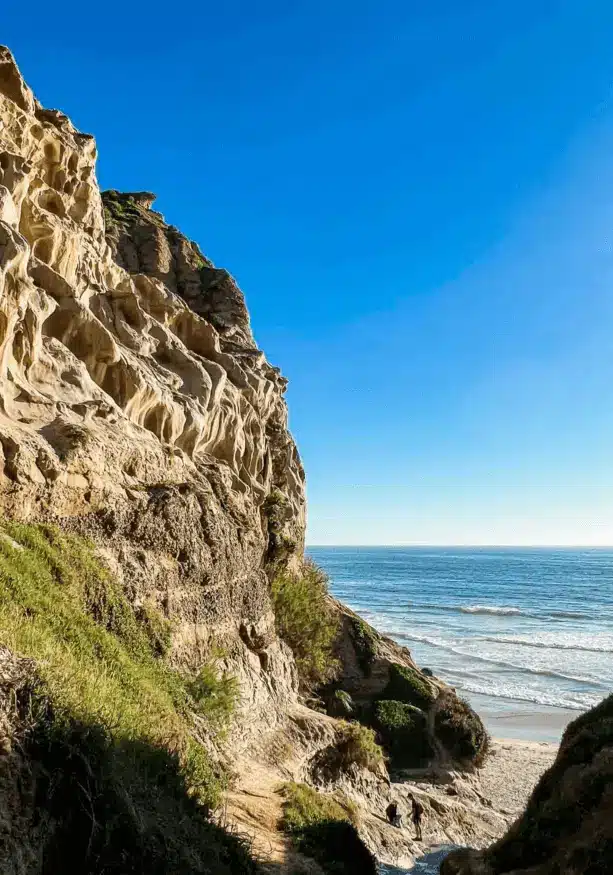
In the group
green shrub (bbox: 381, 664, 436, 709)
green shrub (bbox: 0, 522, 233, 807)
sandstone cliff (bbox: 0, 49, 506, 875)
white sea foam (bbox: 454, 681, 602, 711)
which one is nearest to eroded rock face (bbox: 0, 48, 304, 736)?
sandstone cliff (bbox: 0, 49, 506, 875)

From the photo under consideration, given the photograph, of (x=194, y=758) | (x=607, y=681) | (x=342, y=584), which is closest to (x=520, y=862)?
(x=194, y=758)

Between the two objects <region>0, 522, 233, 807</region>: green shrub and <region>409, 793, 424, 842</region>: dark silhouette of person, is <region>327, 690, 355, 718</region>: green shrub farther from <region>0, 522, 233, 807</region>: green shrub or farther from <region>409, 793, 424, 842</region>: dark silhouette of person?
<region>0, 522, 233, 807</region>: green shrub

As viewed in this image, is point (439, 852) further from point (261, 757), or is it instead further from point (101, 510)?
point (101, 510)

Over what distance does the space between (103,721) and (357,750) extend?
16806mm

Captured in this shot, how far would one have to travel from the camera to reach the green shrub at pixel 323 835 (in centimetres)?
1293

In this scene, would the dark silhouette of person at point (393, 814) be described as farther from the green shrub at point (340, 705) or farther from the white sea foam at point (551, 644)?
the white sea foam at point (551, 644)

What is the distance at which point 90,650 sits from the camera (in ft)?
33.8

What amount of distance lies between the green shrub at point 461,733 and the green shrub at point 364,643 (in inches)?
200

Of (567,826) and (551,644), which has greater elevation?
(567,826)

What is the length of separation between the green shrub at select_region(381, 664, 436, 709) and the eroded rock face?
11465mm

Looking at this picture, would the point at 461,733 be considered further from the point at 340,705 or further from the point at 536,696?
the point at 536,696

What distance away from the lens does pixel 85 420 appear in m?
16.4

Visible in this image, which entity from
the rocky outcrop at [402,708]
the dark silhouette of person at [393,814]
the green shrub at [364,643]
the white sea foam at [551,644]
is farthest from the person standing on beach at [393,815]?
the white sea foam at [551,644]

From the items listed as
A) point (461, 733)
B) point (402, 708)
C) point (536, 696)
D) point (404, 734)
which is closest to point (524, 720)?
point (536, 696)
